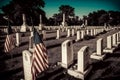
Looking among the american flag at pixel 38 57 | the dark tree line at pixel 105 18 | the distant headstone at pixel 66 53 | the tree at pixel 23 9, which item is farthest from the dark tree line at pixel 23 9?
the american flag at pixel 38 57

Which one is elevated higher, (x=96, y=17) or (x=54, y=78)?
(x=96, y=17)

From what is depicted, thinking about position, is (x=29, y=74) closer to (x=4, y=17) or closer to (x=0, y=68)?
(x=0, y=68)

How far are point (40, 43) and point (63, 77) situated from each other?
5.75 feet

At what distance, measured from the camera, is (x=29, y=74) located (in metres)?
5.58

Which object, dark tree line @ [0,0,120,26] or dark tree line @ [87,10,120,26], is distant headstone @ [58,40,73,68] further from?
dark tree line @ [87,10,120,26]

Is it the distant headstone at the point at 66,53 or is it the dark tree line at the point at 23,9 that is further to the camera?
the dark tree line at the point at 23,9

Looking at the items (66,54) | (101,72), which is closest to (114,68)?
(101,72)

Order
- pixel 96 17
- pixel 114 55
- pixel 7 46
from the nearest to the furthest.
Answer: pixel 114 55 → pixel 7 46 → pixel 96 17

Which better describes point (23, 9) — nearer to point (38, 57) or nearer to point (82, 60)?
point (38, 57)

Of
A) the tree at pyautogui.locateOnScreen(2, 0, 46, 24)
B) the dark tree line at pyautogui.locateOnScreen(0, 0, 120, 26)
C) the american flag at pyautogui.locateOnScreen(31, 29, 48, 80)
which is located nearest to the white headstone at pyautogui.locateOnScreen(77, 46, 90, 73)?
the american flag at pyautogui.locateOnScreen(31, 29, 48, 80)

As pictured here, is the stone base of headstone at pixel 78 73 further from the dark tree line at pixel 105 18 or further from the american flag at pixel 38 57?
the dark tree line at pixel 105 18

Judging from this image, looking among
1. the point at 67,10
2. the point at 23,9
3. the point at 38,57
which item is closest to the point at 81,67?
the point at 38,57

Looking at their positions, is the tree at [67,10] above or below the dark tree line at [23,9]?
above

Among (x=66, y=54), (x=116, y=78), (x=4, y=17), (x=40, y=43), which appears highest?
(x=4, y=17)
